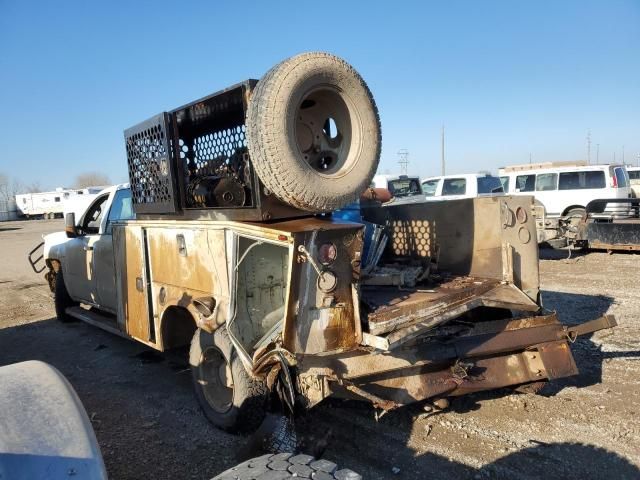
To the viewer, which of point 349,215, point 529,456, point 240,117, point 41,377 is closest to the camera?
point 41,377

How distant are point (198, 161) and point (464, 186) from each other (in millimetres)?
11196

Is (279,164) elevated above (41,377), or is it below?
above

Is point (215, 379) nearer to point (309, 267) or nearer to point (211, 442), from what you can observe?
point (211, 442)

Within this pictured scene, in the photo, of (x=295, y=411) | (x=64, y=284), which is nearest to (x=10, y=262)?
(x=64, y=284)

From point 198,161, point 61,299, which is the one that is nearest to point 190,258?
point 198,161

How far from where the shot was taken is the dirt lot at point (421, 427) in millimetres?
3039

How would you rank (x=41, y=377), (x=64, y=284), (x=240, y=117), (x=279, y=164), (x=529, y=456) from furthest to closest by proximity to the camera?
1. (x=64, y=284)
2. (x=240, y=117)
3. (x=529, y=456)
4. (x=279, y=164)
5. (x=41, y=377)

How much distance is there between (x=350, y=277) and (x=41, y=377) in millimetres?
1727

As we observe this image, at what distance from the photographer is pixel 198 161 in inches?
170

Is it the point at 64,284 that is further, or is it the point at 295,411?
the point at 64,284

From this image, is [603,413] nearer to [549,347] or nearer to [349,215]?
[549,347]

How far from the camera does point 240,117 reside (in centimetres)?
388

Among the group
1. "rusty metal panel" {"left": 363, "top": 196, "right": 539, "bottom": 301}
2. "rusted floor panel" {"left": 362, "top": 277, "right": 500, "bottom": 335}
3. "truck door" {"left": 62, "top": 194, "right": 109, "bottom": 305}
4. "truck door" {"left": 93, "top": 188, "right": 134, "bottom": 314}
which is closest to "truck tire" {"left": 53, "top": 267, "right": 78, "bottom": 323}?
"truck door" {"left": 62, "top": 194, "right": 109, "bottom": 305}

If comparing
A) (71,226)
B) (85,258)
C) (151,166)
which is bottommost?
(85,258)
